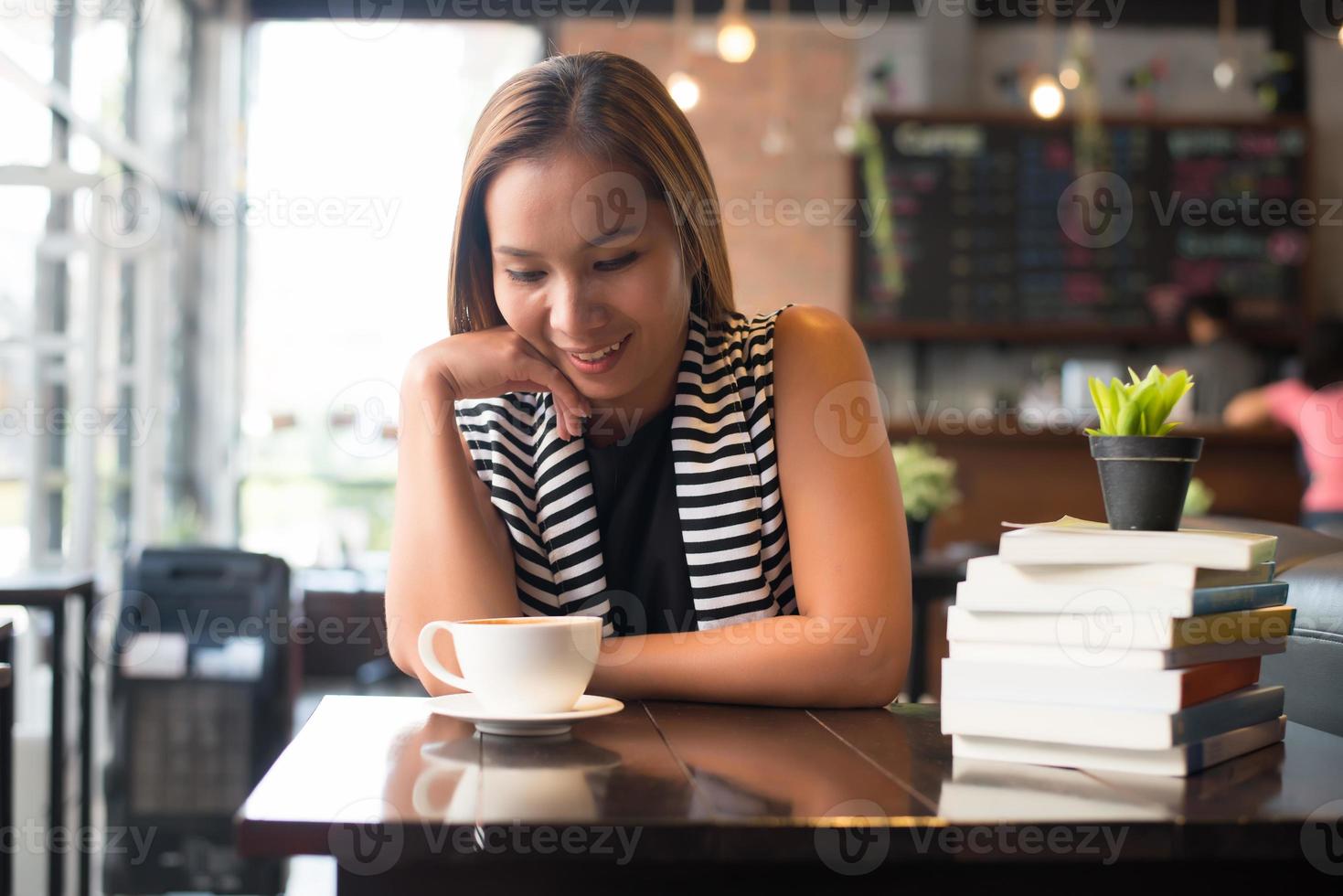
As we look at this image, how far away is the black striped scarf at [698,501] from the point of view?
4.30ft

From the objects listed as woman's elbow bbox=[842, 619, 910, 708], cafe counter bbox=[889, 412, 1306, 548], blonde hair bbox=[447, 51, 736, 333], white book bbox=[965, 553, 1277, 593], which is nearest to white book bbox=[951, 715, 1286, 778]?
white book bbox=[965, 553, 1277, 593]

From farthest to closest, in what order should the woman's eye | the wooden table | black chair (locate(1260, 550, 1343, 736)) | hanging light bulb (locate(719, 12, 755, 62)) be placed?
hanging light bulb (locate(719, 12, 755, 62)) → the woman's eye → black chair (locate(1260, 550, 1343, 736)) → the wooden table

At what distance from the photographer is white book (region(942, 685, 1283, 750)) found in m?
0.81

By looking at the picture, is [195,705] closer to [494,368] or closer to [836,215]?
[494,368]

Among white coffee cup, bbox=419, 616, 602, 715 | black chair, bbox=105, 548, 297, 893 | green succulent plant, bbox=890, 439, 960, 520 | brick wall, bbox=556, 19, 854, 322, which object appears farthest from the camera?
brick wall, bbox=556, 19, 854, 322

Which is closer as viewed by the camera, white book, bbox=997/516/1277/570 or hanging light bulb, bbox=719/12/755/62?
white book, bbox=997/516/1277/570

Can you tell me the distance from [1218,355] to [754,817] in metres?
5.68

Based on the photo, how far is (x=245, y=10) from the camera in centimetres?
617

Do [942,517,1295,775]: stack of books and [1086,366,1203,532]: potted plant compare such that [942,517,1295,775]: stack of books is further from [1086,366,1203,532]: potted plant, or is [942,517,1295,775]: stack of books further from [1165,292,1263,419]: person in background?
[1165,292,1263,419]: person in background

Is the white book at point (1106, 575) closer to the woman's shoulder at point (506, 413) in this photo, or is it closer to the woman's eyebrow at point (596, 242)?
the woman's eyebrow at point (596, 242)

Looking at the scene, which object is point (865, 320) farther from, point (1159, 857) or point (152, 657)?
point (1159, 857)

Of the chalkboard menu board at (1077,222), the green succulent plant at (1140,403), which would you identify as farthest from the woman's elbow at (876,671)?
the chalkboard menu board at (1077,222)

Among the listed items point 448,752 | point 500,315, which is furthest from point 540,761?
point 500,315

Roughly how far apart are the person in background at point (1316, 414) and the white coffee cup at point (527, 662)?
413 cm
